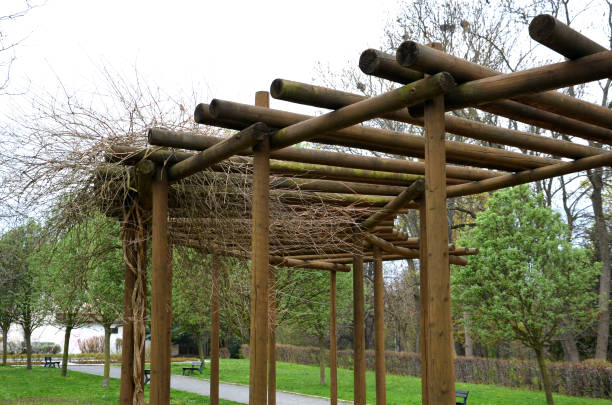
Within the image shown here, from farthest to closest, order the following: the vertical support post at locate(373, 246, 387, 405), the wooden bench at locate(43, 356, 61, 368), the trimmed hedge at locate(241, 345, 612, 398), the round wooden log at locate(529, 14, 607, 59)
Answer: the wooden bench at locate(43, 356, 61, 368) → the trimmed hedge at locate(241, 345, 612, 398) → the vertical support post at locate(373, 246, 387, 405) → the round wooden log at locate(529, 14, 607, 59)

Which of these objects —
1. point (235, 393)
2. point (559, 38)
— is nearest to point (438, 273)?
point (559, 38)

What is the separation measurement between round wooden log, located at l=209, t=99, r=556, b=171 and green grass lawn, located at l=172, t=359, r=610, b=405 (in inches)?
431

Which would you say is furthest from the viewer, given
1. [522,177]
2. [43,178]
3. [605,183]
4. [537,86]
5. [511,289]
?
[605,183]

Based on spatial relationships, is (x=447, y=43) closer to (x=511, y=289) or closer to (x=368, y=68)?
(x=511, y=289)

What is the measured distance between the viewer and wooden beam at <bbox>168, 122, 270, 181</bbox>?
4.96 metres

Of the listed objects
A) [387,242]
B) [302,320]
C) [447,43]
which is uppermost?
[447,43]

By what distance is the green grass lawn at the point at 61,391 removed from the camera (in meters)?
15.3

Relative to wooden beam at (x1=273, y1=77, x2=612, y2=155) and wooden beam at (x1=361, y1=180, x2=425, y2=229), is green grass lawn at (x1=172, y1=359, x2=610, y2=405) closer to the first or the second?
wooden beam at (x1=361, y1=180, x2=425, y2=229)

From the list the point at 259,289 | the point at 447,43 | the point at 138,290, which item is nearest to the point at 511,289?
the point at 447,43

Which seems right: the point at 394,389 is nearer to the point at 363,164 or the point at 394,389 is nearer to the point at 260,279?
the point at 363,164

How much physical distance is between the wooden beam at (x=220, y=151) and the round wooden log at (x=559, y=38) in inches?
92.9

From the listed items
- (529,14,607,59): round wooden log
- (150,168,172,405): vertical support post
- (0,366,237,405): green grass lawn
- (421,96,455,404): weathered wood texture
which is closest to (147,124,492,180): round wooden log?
(150,168,172,405): vertical support post

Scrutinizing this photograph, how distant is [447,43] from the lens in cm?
1925

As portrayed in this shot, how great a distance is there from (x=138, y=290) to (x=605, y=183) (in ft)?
61.6
